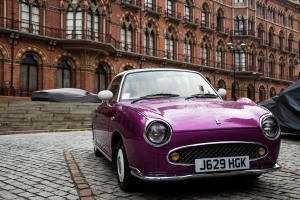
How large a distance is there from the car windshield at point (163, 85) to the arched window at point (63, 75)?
66.6ft

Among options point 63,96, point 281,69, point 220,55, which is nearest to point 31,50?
point 63,96

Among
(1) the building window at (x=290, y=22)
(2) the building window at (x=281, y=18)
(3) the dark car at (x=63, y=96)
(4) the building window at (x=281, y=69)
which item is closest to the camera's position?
(3) the dark car at (x=63, y=96)

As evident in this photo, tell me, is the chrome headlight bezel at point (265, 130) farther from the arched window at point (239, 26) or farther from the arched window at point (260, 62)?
the arched window at point (260, 62)

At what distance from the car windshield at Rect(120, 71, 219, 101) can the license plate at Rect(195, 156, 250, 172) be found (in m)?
1.43

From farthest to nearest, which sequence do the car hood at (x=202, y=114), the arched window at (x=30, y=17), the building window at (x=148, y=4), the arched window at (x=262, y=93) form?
the arched window at (x=262, y=93) → the building window at (x=148, y=4) → the arched window at (x=30, y=17) → the car hood at (x=202, y=114)

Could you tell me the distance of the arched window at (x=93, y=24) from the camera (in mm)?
24266

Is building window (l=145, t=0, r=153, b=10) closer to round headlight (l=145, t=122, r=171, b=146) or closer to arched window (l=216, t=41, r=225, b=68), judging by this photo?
arched window (l=216, t=41, r=225, b=68)

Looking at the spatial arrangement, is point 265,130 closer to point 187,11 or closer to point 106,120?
point 106,120

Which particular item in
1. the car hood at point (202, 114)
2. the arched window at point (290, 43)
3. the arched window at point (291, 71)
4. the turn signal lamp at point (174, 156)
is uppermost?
the arched window at point (290, 43)

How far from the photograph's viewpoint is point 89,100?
1889 centimetres

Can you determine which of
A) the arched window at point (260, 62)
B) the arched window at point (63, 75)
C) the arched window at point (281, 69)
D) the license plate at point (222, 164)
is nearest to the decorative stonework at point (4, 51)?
the arched window at point (63, 75)

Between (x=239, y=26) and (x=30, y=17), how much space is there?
2750 centimetres

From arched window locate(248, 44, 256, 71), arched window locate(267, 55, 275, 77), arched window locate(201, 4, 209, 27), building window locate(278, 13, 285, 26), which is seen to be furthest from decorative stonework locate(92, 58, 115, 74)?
building window locate(278, 13, 285, 26)

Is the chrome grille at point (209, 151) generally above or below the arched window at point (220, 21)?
below
